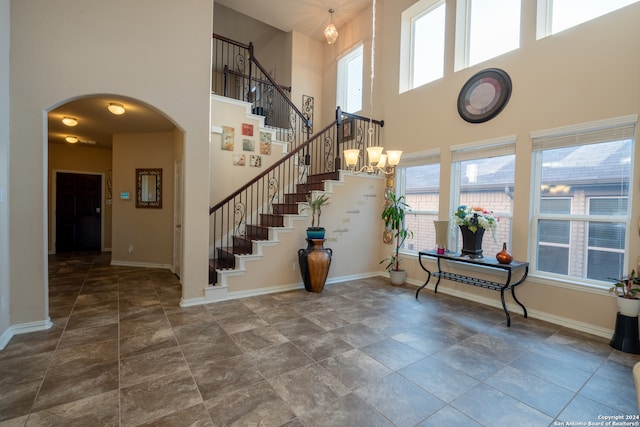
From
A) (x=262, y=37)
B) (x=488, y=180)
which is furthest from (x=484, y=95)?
(x=262, y=37)

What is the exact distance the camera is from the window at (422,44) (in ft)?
16.2

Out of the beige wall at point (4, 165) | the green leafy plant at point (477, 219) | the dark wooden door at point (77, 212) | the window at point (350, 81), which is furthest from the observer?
the dark wooden door at point (77, 212)

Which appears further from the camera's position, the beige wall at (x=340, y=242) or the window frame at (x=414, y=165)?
the window frame at (x=414, y=165)

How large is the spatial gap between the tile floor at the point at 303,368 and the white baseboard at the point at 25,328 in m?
0.08

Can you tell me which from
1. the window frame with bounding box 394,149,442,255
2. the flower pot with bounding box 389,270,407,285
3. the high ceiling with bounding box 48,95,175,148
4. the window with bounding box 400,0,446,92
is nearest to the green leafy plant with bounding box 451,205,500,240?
the window frame with bounding box 394,149,442,255

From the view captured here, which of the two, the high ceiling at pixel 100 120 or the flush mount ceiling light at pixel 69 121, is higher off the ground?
the high ceiling at pixel 100 120

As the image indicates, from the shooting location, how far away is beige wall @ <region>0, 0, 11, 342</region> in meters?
2.70

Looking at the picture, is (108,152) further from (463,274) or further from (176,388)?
(463,274)

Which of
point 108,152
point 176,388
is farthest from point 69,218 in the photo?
point 176,388

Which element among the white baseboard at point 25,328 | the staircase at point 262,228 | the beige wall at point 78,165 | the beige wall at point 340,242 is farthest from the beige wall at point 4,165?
the beige wall at point 78,165

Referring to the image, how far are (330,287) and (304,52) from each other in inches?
218

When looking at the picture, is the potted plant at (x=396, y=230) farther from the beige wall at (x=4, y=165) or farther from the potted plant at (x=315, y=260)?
the beige wall at (x=4, y=165)

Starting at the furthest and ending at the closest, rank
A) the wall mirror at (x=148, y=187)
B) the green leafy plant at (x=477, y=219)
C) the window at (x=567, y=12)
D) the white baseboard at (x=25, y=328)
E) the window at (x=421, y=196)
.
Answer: the wall mirror at (x=148, y=187), the window at (x=421, y=196), the green leafy plant at (x=477, y=219), the window at (x=567, y=12), the white baseboard at (x=25, y=328)

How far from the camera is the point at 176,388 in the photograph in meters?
2.11
